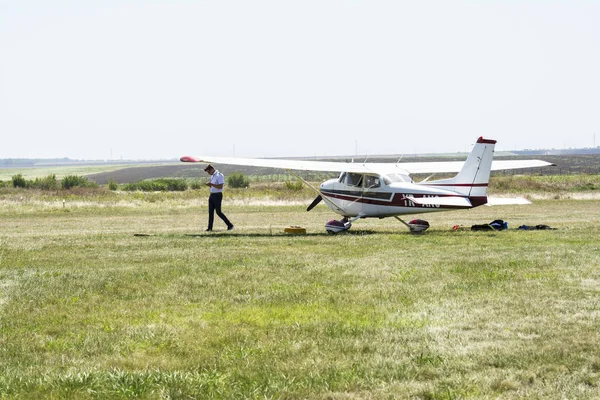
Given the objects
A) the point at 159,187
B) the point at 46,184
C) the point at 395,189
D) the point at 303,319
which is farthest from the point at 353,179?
the point at 46,184

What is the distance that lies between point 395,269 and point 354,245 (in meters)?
3.98

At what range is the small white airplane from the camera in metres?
19.0

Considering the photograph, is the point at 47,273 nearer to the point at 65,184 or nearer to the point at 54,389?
the point at 54,389

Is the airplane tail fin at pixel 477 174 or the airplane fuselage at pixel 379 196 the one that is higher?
the airplane tail fin at pixel 477 174

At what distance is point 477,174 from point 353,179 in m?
3.73

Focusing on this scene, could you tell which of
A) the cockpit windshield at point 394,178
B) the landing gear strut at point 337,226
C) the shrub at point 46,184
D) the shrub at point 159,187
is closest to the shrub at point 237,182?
the shrub at point 159,187

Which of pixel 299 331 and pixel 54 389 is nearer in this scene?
pixel 54 389

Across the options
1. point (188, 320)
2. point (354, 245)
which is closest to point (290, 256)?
point (354, 245)

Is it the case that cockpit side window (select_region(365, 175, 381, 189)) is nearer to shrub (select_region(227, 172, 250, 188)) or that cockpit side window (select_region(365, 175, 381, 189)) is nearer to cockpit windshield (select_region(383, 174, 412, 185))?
cockpit windshield (select_region(383, 174, 412, 185))

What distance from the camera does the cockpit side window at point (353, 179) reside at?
827 inches

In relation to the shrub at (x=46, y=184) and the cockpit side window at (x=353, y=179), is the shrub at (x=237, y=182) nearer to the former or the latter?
the shrub at (x=46, y=184)

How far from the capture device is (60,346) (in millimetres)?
7379

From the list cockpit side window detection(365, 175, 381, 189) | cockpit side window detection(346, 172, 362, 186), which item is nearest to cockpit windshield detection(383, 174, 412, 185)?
cockpit side window detection(365, 175, 381, 189)

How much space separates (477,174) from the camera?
1902 centimetres
